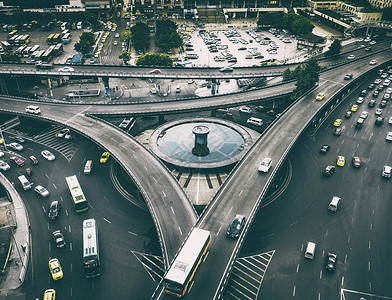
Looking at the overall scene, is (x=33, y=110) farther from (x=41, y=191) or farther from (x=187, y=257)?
(x=187, y=257)

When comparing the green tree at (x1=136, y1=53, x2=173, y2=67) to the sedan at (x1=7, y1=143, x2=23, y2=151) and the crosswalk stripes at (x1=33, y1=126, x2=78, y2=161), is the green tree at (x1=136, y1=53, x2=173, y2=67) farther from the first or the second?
the sedan at (x1=7, y1=143, x2=23, y2=151)

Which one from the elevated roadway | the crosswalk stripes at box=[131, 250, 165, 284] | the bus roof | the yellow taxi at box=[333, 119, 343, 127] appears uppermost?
the bus roof

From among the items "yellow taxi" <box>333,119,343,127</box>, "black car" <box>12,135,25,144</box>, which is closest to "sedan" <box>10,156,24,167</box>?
"black car" <box>12,135,25,144</box>

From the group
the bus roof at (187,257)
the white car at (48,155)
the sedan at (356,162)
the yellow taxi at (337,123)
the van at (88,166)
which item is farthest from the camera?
the yellow taxi at (337,123)

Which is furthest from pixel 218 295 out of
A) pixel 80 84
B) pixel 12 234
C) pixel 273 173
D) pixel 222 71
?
pixel 80 84

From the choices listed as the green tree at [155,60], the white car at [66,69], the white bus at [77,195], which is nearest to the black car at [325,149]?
the white bus at [77,195]

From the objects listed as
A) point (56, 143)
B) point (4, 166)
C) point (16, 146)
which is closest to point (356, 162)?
point (56, 143)

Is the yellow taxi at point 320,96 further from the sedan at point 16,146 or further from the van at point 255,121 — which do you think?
the sedan at point 16,146
